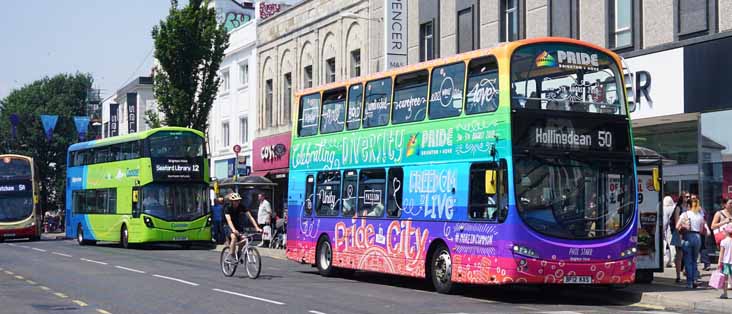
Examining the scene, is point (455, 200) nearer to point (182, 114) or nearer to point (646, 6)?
point (646, 6)

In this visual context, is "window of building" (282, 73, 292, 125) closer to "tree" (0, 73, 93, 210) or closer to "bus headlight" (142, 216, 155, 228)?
"bus headlight" (142, 216, 155, 228)

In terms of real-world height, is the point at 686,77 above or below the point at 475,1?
below

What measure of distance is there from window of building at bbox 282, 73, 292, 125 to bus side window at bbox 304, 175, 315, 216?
22602 mm

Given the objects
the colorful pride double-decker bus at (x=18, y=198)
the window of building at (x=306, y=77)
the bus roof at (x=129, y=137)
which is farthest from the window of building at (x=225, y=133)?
the bus roof at (x=129, y=137)

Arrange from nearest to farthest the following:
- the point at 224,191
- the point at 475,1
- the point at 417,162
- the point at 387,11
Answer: the point at 417,162 → the point at 475,1 → the point at 387,11 → the point at 224,191

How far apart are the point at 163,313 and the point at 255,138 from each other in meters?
34.7

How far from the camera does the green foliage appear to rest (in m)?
43.0

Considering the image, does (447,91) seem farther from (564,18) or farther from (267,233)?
(267,233)

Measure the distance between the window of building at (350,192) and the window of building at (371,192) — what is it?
7.2 inches

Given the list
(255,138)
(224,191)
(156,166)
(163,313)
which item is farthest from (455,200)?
(255,138)

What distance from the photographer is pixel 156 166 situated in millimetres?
34719

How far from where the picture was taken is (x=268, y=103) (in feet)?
159

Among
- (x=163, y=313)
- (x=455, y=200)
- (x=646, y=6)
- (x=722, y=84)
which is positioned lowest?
(x=163, y=313)

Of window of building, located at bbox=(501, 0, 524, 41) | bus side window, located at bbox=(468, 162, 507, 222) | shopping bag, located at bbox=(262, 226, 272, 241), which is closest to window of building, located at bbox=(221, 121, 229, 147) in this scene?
shopping bag, located at bbox=(262, 226, 272, 241)
